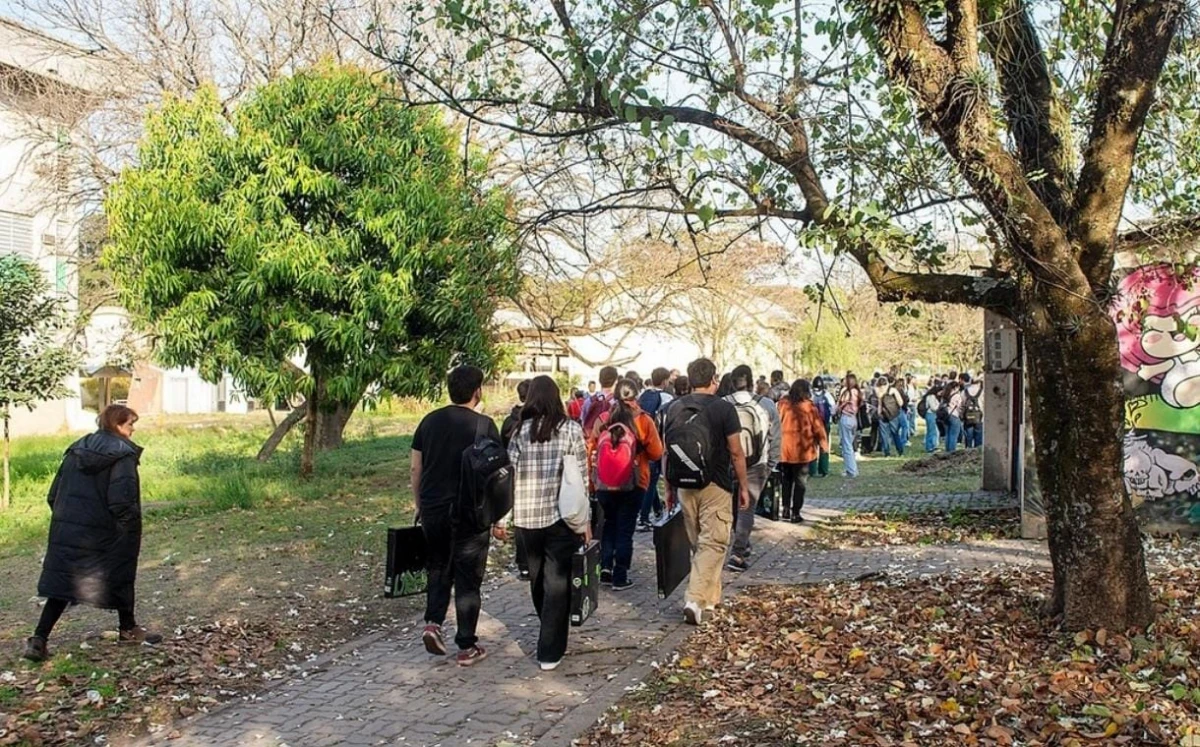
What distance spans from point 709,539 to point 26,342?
11.3 m

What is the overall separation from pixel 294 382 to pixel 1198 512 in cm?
1161

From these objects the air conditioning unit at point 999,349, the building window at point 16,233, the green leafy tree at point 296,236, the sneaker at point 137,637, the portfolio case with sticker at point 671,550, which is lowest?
the sneaker at point 137,637

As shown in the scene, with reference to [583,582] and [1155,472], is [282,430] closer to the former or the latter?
[583,582]

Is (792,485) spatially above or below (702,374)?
below

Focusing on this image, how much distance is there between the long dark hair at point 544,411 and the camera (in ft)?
22.4

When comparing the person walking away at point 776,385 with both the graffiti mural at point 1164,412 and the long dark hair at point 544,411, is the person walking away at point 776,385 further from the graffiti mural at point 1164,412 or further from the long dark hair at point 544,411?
the long dark hair at point 544,411

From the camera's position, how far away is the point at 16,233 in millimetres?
28672

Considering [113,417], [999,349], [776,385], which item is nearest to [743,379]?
[113,417]

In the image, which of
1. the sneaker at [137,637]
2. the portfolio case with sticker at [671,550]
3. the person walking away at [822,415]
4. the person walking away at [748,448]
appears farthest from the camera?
the person walking away at [822,415]

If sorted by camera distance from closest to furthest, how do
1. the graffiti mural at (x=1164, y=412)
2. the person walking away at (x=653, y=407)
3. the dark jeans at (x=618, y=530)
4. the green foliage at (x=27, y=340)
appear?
the dark jeans at (x=618, y=530) < the graffiti mural at (x=1164, y=412) < the person walking away at (x=653, y=407) < the green foliage at (x=27, y=340)

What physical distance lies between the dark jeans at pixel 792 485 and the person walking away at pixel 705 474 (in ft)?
17.3

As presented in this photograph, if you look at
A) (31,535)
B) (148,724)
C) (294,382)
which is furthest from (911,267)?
(31,535)

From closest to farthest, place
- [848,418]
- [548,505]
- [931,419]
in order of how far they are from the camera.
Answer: [548,505]
[848,418]
[931,419]

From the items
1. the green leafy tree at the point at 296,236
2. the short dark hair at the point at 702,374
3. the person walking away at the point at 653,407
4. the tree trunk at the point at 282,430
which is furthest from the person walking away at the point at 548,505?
the tree trunk at the point at 282,430
